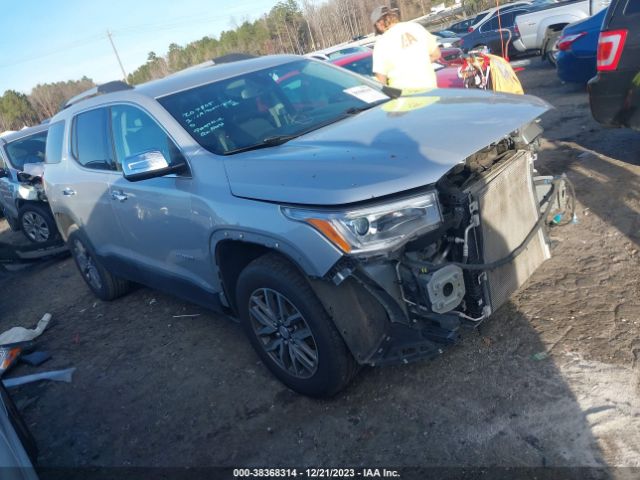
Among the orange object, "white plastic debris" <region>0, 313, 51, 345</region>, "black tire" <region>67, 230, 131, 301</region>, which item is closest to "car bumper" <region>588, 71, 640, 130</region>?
the orange object

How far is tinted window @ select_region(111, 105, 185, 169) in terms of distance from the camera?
11.5ft

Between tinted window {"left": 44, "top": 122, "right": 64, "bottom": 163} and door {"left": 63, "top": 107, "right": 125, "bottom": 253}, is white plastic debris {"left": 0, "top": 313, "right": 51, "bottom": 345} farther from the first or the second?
tinted window {"left": 44, "top": 122, "right": 64, "bottom": 163}

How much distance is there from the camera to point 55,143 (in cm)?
538

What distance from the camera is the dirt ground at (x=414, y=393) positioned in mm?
2596

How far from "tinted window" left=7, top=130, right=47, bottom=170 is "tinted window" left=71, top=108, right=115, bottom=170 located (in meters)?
4.83

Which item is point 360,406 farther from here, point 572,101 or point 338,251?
point 572,101

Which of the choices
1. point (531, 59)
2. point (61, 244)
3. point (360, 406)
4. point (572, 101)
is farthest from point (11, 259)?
point (531, 59)

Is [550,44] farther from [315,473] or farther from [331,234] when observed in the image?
[315,473]

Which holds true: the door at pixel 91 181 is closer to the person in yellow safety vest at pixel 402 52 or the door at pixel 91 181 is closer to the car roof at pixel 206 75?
the car roof at pixel 206 75

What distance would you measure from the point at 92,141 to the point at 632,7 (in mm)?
4699

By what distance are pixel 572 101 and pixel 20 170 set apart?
8950 millimetres

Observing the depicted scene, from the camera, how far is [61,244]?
8.12 meters

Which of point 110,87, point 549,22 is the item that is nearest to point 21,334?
point 110,87

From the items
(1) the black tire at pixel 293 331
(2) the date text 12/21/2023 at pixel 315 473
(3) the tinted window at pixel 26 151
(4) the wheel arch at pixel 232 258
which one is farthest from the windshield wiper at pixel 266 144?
(3) the tinted window at pixel 26 151
